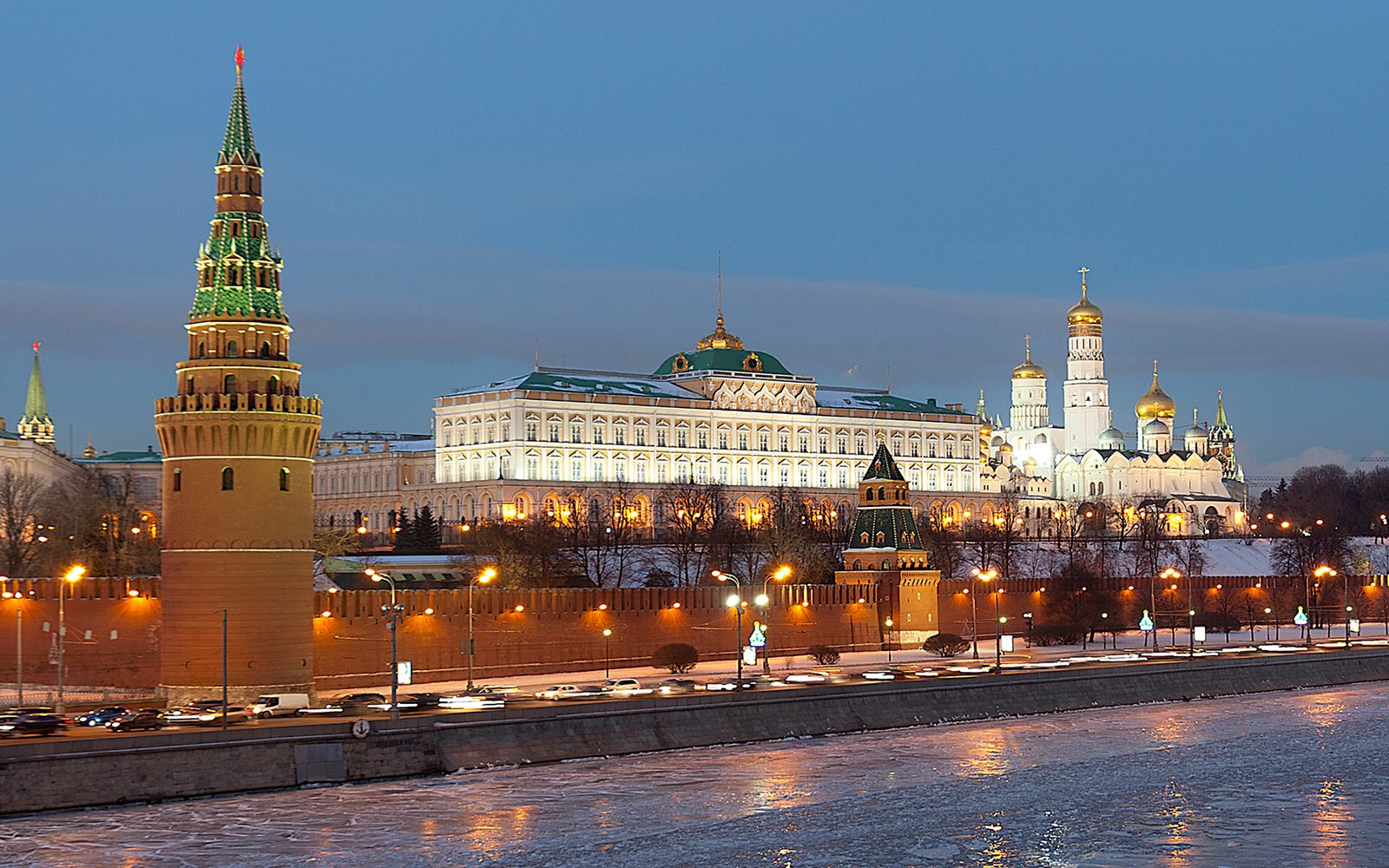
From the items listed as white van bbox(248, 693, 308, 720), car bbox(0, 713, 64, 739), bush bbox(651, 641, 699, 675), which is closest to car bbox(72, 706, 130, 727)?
car bbox(0, 713, 64, 739)

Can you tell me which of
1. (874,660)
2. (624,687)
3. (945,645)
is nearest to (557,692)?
(624,687)

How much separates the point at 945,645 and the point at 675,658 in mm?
14231

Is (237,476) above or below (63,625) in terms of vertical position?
above

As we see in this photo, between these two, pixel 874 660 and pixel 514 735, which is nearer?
pixel 514 735

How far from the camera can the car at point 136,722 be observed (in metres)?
50.1

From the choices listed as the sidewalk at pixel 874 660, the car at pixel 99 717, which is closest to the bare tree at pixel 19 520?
the sidewalk at pixel 874 660

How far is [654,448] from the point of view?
517 feet

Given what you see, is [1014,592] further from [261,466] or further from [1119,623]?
[261,466]

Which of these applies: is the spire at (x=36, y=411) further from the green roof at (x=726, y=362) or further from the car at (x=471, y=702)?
the car at (x=471, y=702)

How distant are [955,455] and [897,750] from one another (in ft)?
404

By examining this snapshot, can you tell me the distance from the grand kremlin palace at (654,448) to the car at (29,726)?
90.2m

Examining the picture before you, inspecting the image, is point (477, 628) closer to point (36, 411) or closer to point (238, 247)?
point (238, 247)

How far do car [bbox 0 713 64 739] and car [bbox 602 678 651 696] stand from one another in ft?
56.3

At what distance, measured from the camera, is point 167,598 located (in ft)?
186
